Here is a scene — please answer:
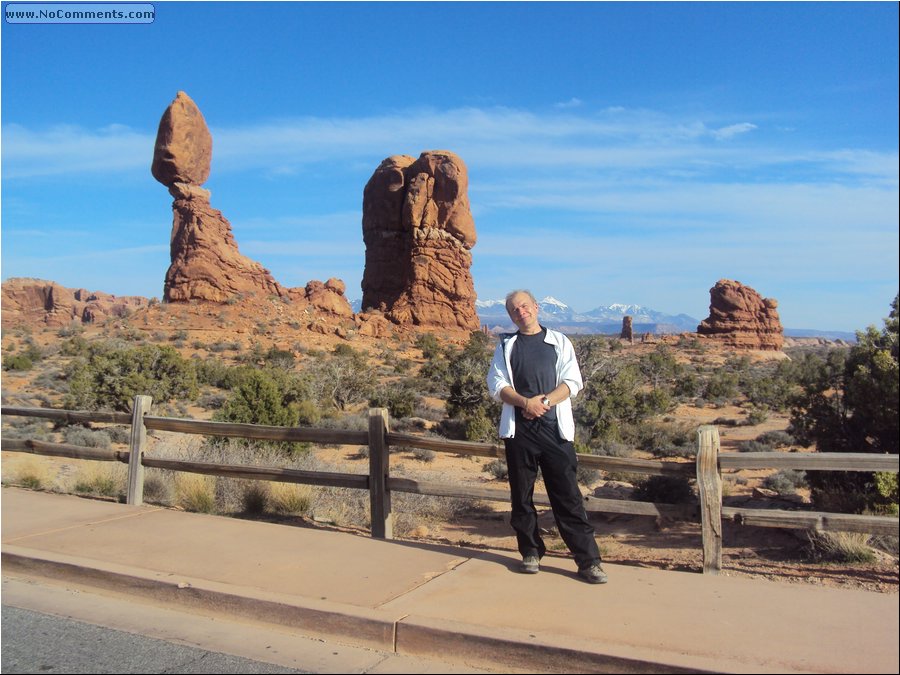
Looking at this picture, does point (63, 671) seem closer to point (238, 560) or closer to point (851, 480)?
point (238, 560)

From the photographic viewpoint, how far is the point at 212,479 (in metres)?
9.20

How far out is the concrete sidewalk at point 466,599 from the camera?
4.23 meters

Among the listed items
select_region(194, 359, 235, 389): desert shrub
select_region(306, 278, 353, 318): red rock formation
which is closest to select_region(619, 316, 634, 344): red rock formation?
select_region(306, 278, 353, 318): red rock formation

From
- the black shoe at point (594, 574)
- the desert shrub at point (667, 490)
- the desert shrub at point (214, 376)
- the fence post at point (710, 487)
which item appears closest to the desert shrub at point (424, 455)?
the desert shrub at point (667, 490)

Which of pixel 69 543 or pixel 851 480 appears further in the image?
pixel 851 480

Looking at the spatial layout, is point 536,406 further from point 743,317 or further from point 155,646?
point 743,317

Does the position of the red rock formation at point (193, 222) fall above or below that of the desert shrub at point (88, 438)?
above

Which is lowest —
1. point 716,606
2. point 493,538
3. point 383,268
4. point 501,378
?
point 493,538

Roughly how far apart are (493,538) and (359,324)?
1700 inches

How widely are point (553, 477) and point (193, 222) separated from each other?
4928 cm

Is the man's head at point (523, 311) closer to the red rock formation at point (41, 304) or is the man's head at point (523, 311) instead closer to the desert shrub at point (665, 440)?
the desert shrub at point (665, 440)

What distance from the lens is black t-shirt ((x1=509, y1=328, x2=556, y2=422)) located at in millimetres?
5383

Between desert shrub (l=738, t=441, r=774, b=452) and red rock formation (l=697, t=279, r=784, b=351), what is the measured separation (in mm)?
54757

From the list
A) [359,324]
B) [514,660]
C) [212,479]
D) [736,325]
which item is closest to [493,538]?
Answer: [212,479]
